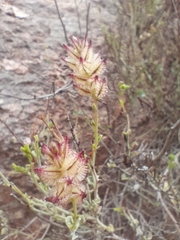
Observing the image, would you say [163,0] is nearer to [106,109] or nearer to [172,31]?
[172,31]

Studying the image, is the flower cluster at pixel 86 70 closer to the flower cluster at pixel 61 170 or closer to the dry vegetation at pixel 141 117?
the flower cluster at pixel 61 170

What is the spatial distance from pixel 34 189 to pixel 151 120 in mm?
465

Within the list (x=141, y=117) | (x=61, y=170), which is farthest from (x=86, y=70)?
(x=141, y=117)

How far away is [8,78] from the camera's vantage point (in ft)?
4.13

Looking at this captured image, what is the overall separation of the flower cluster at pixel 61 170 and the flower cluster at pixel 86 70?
0.37ft

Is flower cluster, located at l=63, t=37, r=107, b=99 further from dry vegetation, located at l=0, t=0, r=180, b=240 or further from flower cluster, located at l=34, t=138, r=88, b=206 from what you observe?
dry vegetation, located at l=0, t=0, r=180, b=240

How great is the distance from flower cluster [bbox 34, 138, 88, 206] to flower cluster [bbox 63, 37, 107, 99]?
0.11m

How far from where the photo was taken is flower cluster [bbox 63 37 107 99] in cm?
73

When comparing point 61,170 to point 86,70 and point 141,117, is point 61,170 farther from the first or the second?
point 141,117

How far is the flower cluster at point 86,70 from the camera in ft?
2.39

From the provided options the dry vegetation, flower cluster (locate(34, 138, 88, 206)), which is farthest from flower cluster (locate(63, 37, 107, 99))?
the dry vegetation

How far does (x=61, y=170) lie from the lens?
0.66 meters

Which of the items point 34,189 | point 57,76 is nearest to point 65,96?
point 57,76

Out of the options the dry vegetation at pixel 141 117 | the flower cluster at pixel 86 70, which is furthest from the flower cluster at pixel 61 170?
the dry vegetation at pixel 141 117
